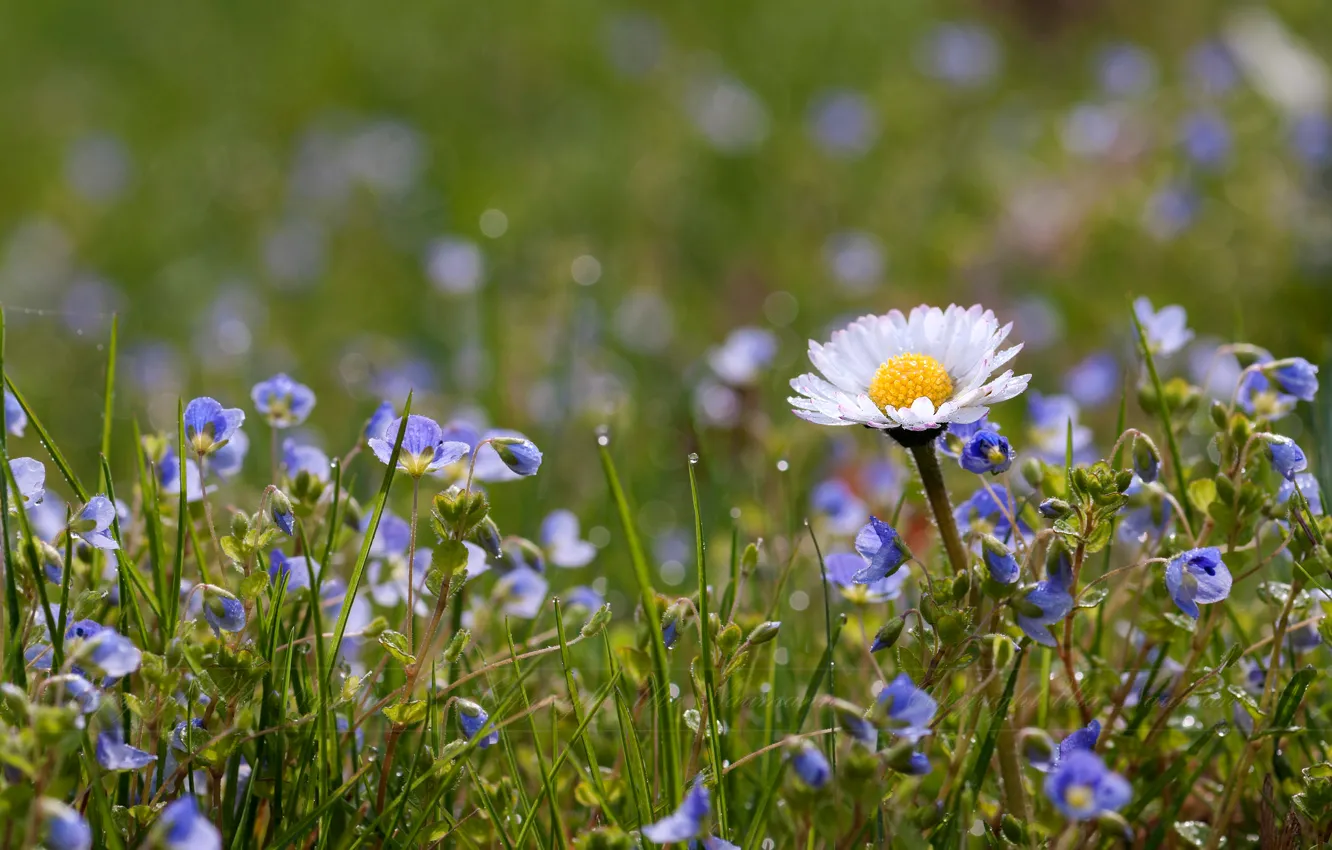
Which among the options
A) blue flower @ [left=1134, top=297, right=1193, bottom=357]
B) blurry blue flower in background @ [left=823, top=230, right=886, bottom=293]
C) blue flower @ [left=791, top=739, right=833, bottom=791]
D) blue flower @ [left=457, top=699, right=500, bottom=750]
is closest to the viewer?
blue flower @ [left=791, top=739, right=833, bottom=791]

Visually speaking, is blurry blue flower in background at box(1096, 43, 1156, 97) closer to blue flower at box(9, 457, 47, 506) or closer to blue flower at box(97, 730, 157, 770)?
blue flower at box(9, 457, 47, 506)

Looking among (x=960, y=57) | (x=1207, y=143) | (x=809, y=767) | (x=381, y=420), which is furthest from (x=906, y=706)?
(x=960, y=57)

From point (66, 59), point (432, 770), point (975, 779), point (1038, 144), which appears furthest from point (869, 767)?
point (66, 59)

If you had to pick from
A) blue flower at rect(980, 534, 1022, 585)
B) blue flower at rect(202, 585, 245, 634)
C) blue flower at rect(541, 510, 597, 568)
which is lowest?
blue flower at rect(980, 534, 1022, 585)

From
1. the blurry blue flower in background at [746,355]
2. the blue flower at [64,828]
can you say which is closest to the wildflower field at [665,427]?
the blue flower at [64,828]

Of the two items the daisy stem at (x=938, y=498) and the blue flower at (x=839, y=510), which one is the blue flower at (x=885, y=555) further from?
the blue flower at (x=839, y=510)

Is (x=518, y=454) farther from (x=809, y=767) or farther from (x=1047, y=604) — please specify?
(x=1047, y=604)

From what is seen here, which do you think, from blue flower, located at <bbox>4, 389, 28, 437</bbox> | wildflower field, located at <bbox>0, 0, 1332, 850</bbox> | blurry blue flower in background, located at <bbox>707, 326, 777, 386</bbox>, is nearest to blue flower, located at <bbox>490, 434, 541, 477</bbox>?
wildflower field, located at <bbox>0, 0, 1332, 850</bbox>

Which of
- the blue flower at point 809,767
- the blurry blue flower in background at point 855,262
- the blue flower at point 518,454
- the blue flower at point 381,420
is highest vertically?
the blurry blue flower in background at point 855,262
